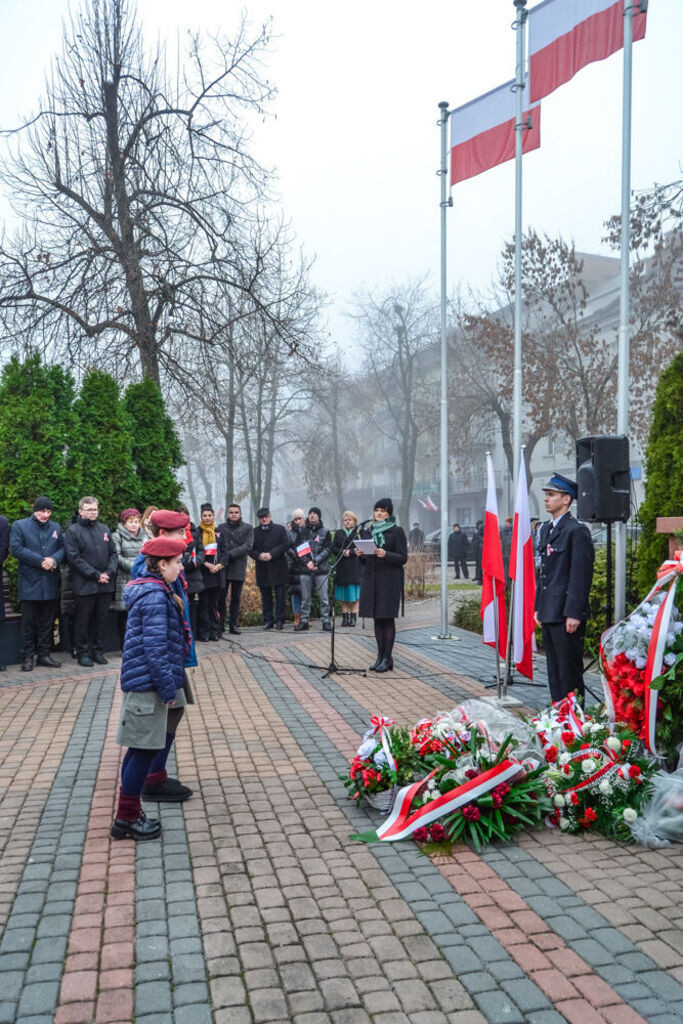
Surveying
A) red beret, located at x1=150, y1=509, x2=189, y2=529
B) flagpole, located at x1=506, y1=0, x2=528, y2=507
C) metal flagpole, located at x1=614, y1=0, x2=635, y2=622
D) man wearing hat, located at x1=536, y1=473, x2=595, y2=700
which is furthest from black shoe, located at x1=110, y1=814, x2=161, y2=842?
flagpole, located at x1=506, y1=0, x2=528, y2=507

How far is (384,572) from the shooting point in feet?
31.7

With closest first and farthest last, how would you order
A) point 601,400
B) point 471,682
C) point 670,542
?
point 670,542
point 471,682
point 601,400

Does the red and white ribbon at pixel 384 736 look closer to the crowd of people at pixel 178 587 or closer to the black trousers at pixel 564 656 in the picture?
the crowd of people at pixel 178 587

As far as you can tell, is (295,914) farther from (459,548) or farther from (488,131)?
(459,548)

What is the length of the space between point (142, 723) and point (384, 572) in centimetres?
497

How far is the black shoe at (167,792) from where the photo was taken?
575 centimetres

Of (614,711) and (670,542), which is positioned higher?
(670,542)

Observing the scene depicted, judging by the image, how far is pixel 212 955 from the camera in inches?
145

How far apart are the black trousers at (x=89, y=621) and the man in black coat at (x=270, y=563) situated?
2946mm

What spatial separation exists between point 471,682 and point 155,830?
16.4ft

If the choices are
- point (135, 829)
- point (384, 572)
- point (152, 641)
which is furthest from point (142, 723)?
point (384, 572)

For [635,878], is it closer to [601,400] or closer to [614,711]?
[614,711]

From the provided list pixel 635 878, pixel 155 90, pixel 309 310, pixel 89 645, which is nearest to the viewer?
pixel 635 878

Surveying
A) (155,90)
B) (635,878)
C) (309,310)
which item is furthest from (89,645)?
(309,310)
